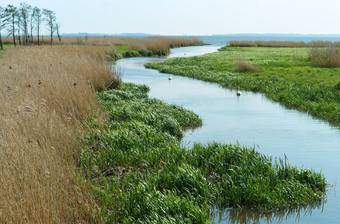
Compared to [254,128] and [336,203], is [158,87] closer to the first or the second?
[254,128]

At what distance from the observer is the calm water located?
651 cm

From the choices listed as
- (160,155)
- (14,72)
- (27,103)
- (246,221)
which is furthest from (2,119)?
(14,72)

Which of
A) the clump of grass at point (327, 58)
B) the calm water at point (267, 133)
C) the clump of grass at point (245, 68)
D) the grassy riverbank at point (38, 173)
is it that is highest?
the clump of grass at point (327, 58)

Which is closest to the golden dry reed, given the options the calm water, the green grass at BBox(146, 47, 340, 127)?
the calm water

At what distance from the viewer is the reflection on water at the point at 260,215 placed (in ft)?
20.7

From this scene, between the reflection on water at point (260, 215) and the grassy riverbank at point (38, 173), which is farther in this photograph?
the reflection on water at point (260, 215)

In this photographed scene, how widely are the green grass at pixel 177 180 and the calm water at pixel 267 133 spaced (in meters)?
0.33

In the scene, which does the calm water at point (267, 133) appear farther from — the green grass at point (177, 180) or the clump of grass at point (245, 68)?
the clump of grass at point (245, 68)

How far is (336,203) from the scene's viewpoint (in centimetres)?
687

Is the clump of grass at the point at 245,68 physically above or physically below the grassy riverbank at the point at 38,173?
above

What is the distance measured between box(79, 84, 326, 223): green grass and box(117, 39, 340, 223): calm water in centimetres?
33

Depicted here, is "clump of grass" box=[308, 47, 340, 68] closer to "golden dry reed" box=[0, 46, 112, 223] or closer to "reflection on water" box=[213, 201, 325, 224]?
"reflection on water" box=[213, 201, 325, 224]

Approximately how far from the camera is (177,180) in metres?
6.84

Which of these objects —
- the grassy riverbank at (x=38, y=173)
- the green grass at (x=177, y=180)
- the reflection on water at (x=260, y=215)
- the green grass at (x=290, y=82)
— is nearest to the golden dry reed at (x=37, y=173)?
the grassy riverbank at (x=38, y=173)
